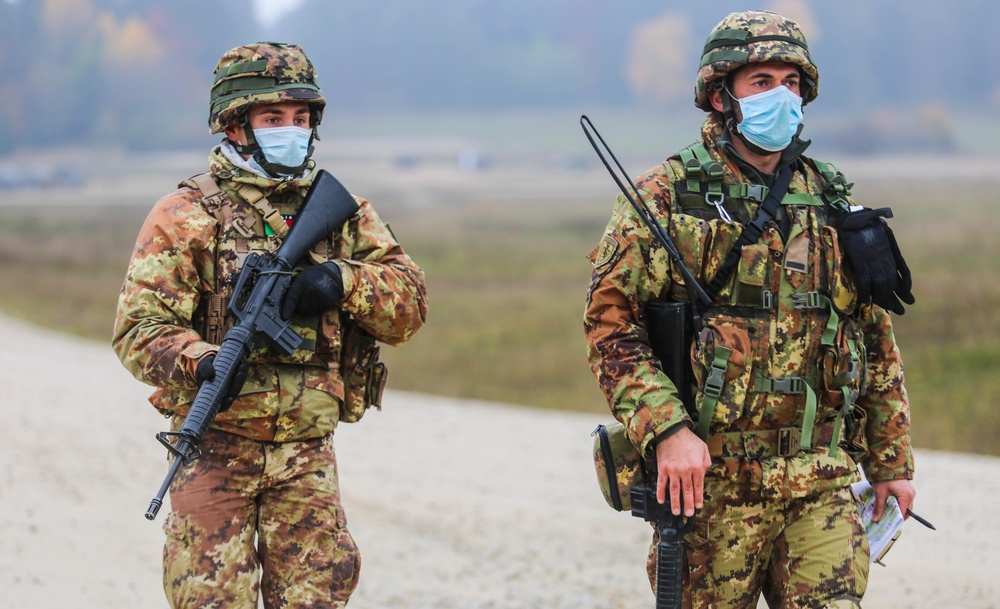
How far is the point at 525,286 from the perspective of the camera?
966 inches

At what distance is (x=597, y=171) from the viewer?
220 ft

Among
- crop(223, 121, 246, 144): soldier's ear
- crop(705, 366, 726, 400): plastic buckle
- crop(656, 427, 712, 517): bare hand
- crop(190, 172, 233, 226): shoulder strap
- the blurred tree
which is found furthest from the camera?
the blurred tree

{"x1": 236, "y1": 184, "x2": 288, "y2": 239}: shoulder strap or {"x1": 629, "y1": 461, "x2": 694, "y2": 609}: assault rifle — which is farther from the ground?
{"x1": 236, "y1": 184, "x2": 288, "y2": 239}: shoulder strap

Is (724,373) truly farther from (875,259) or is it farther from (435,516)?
A: (435,516)

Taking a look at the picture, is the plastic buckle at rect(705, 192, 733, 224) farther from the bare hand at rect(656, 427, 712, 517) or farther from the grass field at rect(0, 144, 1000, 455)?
the grass field at rect(0, 144, 1000, 455)

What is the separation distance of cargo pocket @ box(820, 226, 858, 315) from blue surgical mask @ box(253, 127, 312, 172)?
5.64 feet

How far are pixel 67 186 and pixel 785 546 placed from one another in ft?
201

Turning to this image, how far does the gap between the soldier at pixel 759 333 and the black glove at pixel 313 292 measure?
888mm

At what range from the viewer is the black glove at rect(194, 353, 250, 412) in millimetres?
3682

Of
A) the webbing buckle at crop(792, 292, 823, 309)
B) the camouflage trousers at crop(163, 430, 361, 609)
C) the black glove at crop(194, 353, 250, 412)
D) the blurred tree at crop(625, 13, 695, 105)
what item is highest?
the blurred tree at crop(625, 13, 695, 105)

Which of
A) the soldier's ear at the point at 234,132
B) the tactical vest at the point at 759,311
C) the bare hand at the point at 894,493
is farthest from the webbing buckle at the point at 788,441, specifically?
the soldier's ear at the point at 234,132

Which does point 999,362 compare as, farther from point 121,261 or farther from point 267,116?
point 121,261

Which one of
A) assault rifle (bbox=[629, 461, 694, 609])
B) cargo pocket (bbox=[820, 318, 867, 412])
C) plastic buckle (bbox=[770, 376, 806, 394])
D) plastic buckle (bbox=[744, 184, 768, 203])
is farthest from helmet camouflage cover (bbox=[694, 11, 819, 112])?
assault rifle (bbox=[629, 461, 694, 609])

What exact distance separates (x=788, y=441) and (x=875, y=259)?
1.90 feet
